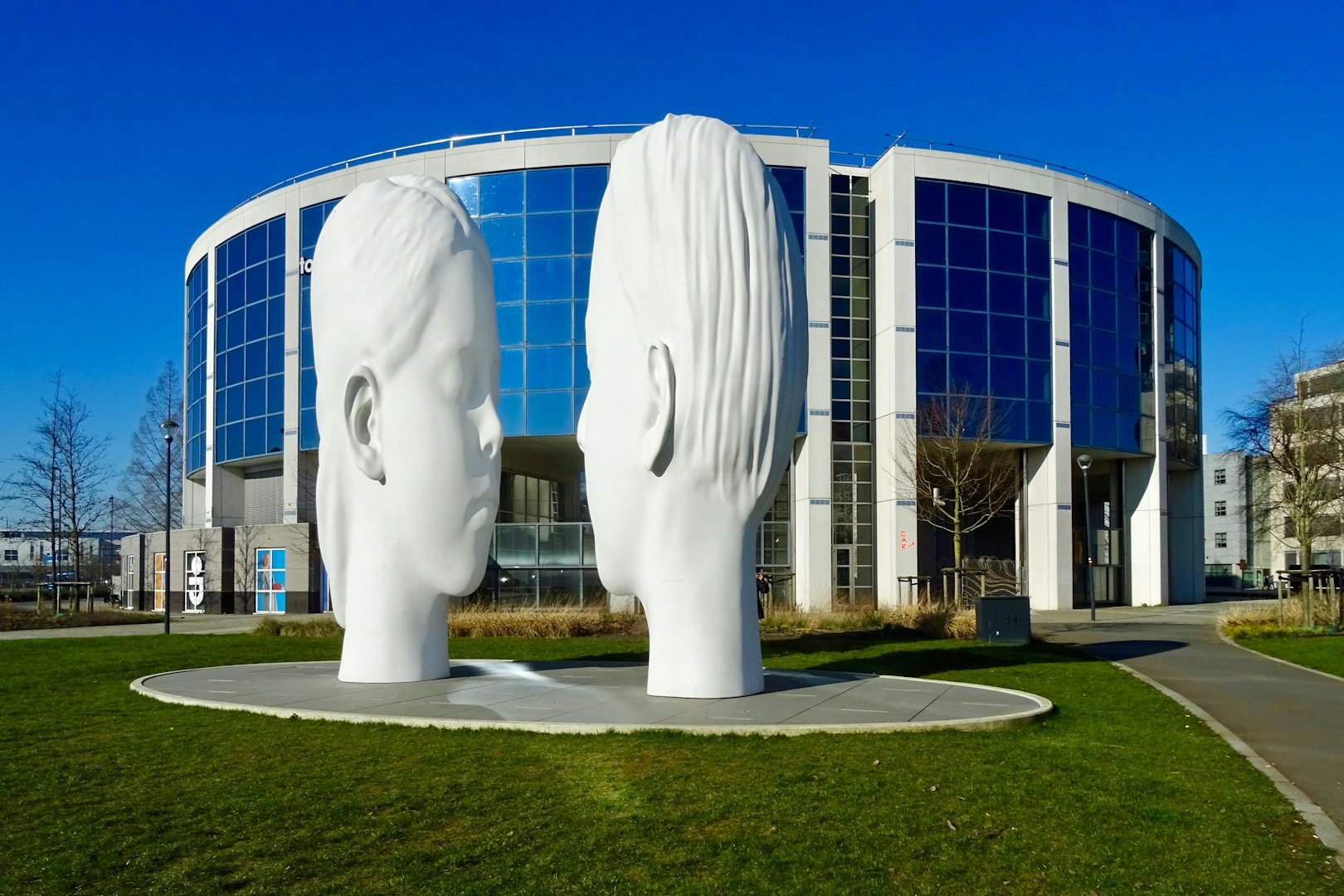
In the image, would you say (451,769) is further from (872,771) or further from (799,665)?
(799,665)

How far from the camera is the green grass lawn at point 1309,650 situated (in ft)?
52.8

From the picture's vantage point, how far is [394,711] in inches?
370

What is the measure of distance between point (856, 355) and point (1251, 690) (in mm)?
23534

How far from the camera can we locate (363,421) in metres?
11.6

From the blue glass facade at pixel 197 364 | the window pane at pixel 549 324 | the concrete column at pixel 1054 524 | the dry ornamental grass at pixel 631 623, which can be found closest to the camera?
the dry ornamental grass at pixel 631 623

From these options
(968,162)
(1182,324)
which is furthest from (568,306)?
(1182,324)

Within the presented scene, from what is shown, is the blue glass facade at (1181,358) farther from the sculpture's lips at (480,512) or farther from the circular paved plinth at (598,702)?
the sculpture's lips at (480,512)

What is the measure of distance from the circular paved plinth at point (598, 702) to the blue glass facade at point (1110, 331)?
1080 inches

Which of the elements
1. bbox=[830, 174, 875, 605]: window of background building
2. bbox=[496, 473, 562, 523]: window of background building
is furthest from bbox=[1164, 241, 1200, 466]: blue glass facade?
bbox=[496, 473, 562, 523]: window of background building

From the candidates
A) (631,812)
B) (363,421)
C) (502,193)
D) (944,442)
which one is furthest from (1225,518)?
(631,812)

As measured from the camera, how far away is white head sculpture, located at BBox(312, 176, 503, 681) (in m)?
11.4

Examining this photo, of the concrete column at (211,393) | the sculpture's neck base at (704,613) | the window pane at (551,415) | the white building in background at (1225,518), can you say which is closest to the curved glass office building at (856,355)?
the window pane at (551,415)

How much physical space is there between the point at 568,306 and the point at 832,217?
9.36 metres

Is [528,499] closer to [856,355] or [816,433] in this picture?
[816,433]
